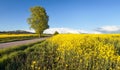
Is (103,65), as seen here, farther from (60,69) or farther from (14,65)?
(14,65)

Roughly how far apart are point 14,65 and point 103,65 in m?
3.32

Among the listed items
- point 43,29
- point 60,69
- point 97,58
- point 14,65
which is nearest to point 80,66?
point 60,69

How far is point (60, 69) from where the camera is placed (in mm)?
9438

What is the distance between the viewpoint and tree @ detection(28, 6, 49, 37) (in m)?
82.8

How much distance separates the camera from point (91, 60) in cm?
1049

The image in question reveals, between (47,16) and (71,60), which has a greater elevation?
(47,16)

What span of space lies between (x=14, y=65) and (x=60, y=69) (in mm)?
2208

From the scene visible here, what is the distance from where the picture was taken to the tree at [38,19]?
271 ft

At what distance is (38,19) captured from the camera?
8319cm

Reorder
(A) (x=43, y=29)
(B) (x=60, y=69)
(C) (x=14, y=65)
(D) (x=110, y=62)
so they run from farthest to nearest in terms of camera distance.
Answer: (A) (x=43, y=29) → (C) (x=14, y=65) → (D) (x=110, y=62) → (B) (x=60, y=69)

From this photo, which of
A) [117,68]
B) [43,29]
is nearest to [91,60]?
[117,68]

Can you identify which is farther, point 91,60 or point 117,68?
point 91,60

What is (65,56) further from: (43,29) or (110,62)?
(43,29)

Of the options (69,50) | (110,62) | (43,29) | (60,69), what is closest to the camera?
(60,69)
